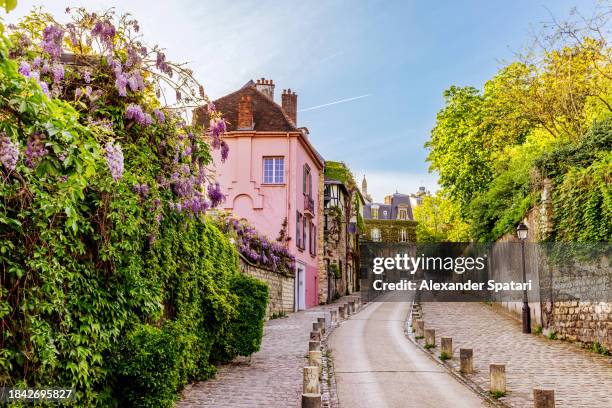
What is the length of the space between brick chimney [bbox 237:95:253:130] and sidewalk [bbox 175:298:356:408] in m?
15.5

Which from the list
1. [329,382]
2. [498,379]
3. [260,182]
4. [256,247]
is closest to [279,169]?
[260,182]

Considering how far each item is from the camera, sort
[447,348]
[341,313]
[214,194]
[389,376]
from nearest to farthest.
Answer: [214,194]
[389,376]
[447,348]
[341,313]

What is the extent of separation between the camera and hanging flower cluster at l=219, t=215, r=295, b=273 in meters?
22.1

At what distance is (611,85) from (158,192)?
53.0 ft

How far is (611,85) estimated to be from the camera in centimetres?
1911

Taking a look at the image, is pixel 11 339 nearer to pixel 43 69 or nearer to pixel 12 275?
pixel 12 275

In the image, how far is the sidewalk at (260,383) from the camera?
31.2 ft

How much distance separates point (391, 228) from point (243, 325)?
70.5 m

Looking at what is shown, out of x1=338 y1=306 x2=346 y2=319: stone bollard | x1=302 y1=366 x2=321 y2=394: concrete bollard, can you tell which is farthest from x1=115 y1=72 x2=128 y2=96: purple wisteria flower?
x1=338 y1=306 x2=346 y2=319: stone bollard

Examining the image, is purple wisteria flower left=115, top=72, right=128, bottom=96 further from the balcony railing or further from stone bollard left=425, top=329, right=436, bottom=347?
the balcony railing

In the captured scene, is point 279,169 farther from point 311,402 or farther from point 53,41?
point 311,402

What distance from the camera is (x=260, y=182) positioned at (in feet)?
99.9

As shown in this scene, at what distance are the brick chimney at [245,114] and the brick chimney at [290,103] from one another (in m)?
5.28

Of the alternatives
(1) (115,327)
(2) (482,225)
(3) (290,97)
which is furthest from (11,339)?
(3) (290,97)
